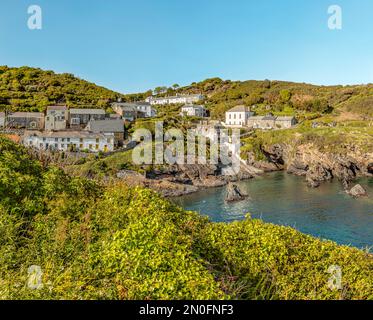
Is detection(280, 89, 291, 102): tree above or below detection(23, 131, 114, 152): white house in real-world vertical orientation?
above

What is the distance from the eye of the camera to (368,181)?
54625mm

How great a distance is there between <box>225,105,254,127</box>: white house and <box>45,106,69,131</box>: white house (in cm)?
4374

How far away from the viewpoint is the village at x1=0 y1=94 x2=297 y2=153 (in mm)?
59844

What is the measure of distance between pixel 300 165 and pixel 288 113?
3512 centimetres

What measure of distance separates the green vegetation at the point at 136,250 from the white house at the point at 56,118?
212 feet

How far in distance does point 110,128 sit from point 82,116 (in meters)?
12.7

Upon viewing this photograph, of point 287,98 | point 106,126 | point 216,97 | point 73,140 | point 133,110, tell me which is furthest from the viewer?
point 216,97

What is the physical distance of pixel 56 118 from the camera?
72312 millimetres

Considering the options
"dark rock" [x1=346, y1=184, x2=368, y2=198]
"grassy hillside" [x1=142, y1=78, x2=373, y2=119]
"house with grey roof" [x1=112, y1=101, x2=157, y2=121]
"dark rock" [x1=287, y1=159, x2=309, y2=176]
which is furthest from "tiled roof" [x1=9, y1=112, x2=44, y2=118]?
"dark rock" [x1=346, y1=184, x2=368, y2=198]

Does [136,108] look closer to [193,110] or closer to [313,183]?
[193,110]

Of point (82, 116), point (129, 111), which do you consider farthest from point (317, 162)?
point (82, 116)

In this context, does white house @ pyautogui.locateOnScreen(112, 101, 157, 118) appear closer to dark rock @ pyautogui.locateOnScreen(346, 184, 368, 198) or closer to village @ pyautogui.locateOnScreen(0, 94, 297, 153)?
village @ pyautogui.locateOnScreen(0, 94, 297, 153)
